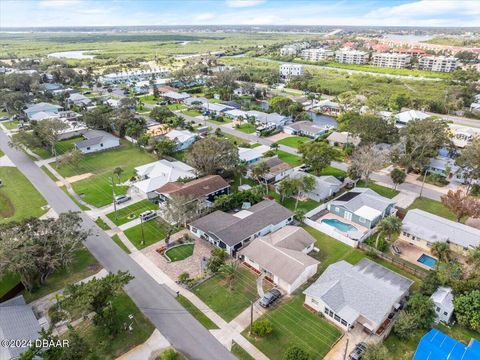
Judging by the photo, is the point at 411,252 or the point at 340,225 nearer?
the point at 411,252

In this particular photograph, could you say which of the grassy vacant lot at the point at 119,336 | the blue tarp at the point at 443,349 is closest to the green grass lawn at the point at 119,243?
the grassy vacant lot at the point at 119,336

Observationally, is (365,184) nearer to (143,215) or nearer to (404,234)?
(404,234)

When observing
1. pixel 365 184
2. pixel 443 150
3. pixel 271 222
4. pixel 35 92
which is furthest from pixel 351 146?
pixel 35 92

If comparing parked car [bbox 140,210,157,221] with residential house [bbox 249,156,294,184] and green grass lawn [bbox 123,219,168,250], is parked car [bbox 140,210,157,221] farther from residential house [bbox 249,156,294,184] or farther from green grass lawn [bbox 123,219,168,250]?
residential house [bbox 249,156,294,184]

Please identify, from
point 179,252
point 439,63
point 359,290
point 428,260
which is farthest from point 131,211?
point 439,63

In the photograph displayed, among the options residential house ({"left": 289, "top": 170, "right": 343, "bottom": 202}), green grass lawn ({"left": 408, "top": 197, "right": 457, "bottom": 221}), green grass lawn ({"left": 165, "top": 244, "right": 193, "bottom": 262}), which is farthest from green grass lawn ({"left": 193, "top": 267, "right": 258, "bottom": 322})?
green grass lawn ({"left": 408, "top": 197, "right": 457, "bottom": 221})

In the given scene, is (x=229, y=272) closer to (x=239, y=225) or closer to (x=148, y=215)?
(x=239, y=225)
